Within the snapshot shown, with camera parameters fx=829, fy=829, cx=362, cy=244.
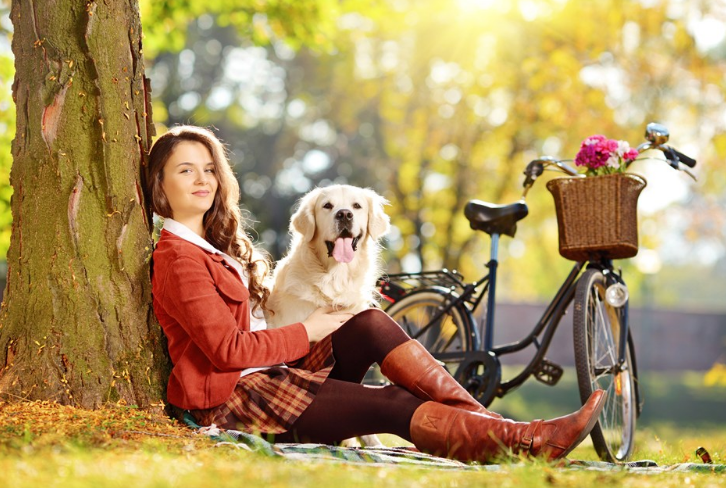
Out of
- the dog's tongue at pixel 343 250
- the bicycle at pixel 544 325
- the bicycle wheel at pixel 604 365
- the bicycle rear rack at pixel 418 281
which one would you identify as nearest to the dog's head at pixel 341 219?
the dog's tongue at pixel 343 250

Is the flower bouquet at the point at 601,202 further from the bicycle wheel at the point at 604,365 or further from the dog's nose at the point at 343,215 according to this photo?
the dog's nose at the point at 343,215

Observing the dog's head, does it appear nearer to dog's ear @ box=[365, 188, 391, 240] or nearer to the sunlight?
dog's ear @ box=[365, 188, 391, 240]

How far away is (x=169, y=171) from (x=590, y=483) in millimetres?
2167

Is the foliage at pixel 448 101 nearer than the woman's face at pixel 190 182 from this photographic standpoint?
No

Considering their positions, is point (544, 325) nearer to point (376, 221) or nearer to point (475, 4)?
point (376, 221)

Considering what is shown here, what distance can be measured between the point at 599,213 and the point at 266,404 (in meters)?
2.26

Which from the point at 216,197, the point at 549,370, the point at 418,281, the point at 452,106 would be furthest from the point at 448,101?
the point at 216,197

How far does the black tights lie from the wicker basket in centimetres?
165

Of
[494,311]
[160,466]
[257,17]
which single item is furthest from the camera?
[257,17]

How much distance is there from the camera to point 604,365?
4.83 meters

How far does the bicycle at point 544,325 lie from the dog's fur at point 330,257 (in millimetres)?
583

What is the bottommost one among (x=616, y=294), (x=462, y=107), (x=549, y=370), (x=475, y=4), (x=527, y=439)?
(x=549, y=370)

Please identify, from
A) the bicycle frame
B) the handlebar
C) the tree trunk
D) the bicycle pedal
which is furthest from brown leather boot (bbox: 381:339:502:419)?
the handlebar

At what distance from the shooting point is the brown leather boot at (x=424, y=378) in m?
3.35
